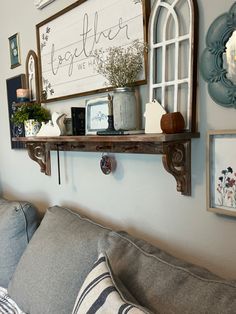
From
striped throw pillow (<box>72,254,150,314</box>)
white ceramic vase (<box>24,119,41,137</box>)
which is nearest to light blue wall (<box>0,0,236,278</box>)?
white ceramic vase (<box>24,119,41,137</box>)

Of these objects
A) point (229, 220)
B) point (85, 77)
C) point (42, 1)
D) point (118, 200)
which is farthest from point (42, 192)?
point (229, 220)

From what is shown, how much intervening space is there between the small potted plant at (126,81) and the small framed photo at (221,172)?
0.33m

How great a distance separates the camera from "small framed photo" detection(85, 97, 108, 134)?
4.36 feet

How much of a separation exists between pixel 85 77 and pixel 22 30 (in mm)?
744

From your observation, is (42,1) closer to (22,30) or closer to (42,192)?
(22,30)

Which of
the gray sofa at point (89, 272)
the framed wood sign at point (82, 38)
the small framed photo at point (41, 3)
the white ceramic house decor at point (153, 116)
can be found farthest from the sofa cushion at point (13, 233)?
the small framed photo at point (41, 3)

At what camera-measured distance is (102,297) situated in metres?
0.74

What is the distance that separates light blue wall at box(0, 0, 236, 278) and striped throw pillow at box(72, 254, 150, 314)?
0.39 meters

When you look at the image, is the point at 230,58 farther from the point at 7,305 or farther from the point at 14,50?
the point at 14,50

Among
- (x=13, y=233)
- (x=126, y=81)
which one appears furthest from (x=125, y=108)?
(x=13, y=233)

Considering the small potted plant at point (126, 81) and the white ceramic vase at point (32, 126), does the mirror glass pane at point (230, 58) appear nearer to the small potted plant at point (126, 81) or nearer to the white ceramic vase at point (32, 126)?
the small potted plant at point (126, 81)

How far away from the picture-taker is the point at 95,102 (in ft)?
4.54

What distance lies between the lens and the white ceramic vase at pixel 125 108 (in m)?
1.15

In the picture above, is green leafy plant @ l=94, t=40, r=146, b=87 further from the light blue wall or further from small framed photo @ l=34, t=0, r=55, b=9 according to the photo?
small framed photo @ l=34, t=0, r=55, b=9
